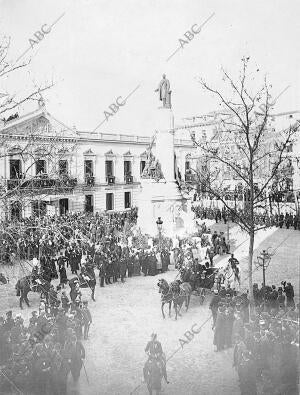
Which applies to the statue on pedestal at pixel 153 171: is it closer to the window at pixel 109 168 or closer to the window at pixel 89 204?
the window at pixel 89 204

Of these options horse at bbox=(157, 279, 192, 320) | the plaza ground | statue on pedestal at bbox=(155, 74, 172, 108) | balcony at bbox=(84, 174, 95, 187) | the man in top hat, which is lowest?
the plaza ground

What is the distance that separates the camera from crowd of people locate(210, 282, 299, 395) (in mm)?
7629

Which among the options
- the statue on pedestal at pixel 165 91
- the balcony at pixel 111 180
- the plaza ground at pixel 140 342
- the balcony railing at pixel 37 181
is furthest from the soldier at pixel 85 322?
the balcony at pixel 111 180

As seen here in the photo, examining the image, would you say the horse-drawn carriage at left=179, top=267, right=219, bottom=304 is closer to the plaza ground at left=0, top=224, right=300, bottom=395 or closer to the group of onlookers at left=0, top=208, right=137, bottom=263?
the plaza ground at left=0, top=224, right=300, bottom=395

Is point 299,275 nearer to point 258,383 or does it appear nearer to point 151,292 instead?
point 151,292

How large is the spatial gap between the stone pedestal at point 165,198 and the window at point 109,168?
1436 cm

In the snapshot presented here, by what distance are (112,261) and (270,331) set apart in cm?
818

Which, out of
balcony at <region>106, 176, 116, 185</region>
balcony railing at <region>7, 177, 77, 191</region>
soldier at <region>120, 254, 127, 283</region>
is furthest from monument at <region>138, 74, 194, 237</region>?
balcony at <region>106, 176, 116, 185</region>

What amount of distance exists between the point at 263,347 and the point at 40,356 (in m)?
4.57

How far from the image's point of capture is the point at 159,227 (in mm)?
22953

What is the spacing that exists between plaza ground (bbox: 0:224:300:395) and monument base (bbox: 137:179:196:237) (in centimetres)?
815

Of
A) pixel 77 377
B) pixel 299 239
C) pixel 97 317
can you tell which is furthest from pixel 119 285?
pixel 299 239

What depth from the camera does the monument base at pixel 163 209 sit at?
80.9ft

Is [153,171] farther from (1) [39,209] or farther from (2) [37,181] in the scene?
(1) [39,209]
